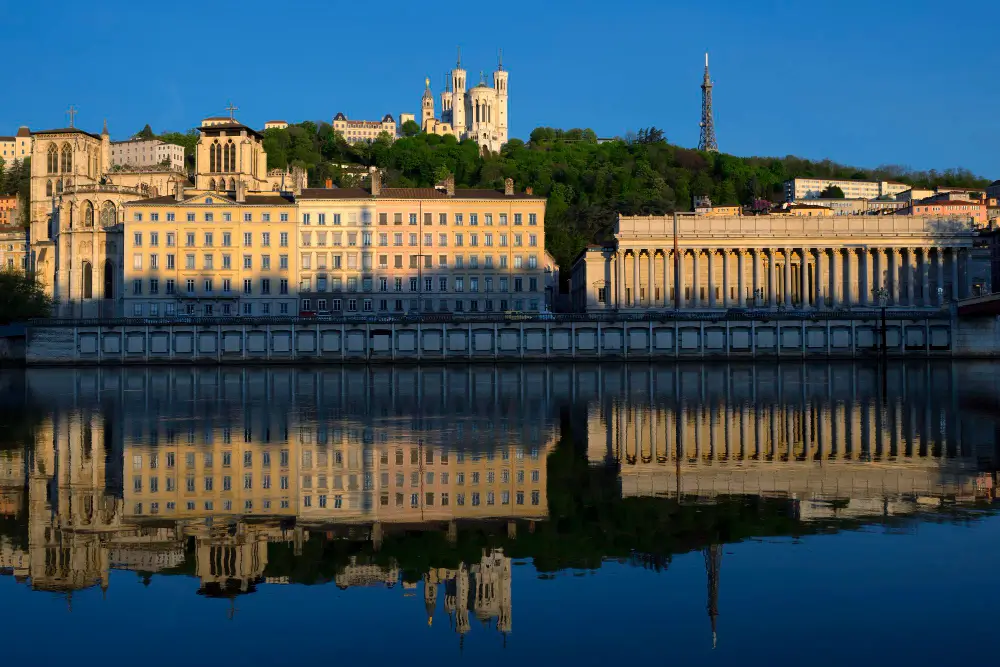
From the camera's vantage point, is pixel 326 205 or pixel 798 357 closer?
pixel 798 357

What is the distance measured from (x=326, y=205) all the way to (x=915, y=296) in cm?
5748

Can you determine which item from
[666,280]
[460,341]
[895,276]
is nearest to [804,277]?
[895,276]

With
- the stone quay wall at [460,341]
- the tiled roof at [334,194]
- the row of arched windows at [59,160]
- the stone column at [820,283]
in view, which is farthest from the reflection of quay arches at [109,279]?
the stone column at [820,283]

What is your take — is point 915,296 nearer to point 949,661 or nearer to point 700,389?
point 700,389

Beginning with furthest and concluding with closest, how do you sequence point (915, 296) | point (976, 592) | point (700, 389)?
1. point (915, 296)
2. point (700, 389)
3. point (976, 592)

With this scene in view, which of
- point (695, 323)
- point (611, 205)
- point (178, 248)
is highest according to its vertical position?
point (611, 205)

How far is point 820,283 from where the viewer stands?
10162 cm

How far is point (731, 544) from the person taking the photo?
1923cm

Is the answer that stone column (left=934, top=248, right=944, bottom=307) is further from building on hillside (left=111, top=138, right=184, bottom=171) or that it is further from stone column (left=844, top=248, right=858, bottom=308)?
building on hillside (left=111, top=138, right=184, bottom=171)

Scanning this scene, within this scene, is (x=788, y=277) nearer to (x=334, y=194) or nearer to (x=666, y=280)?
(x=666, y=280)

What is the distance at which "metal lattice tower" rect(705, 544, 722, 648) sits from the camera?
15.1 meters

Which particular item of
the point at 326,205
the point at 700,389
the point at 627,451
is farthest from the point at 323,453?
the point at 326,205

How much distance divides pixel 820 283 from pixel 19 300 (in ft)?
242

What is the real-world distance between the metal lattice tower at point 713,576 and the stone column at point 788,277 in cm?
8604
